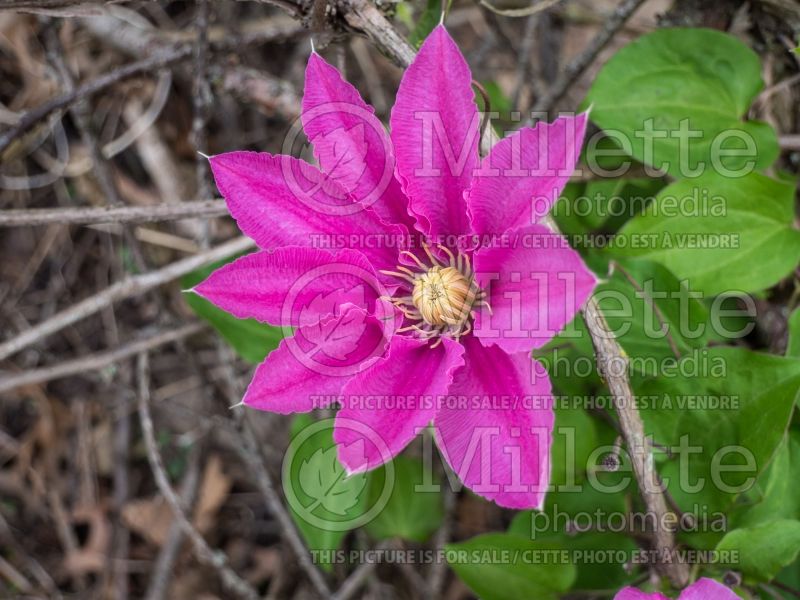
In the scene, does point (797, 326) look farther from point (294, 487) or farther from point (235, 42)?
point (235, 42)

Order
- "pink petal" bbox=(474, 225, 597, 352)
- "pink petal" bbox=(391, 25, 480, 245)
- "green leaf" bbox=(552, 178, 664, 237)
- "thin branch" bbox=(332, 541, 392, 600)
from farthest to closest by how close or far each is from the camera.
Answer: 1. "thin branch" bbox=(332, 541, 392, 600)
2. "green leaf" bbox=(552, 178, 664, 237)
3. "pink petal" bbox=(391, 25, 480, 245)
4. "pink petal" bbox=(474, 225, 597, 352)

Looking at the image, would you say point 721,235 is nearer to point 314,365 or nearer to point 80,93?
point 314,365

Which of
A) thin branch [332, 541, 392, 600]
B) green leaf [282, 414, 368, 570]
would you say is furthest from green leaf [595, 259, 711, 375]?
thin branch [332, 541, 392, 600]

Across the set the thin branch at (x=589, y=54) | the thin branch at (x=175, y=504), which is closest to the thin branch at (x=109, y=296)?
the thin branch at (x=175, y=504)

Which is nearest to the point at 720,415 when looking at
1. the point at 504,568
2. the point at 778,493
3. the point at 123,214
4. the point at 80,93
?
the point at 778,493

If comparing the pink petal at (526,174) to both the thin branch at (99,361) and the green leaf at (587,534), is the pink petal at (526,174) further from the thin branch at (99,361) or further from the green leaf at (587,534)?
the thin branch at (99,361)

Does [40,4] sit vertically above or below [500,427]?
above

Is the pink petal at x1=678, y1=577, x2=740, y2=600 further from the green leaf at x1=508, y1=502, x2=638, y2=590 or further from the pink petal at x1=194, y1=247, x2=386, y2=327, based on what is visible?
the pink petal at x1=194, y1=247, x2=386, y2=327

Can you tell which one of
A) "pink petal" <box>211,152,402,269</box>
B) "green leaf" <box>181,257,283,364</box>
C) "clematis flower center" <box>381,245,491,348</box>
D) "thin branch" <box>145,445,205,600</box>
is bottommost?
"thin branch" <box>145,445,205,600</box>
